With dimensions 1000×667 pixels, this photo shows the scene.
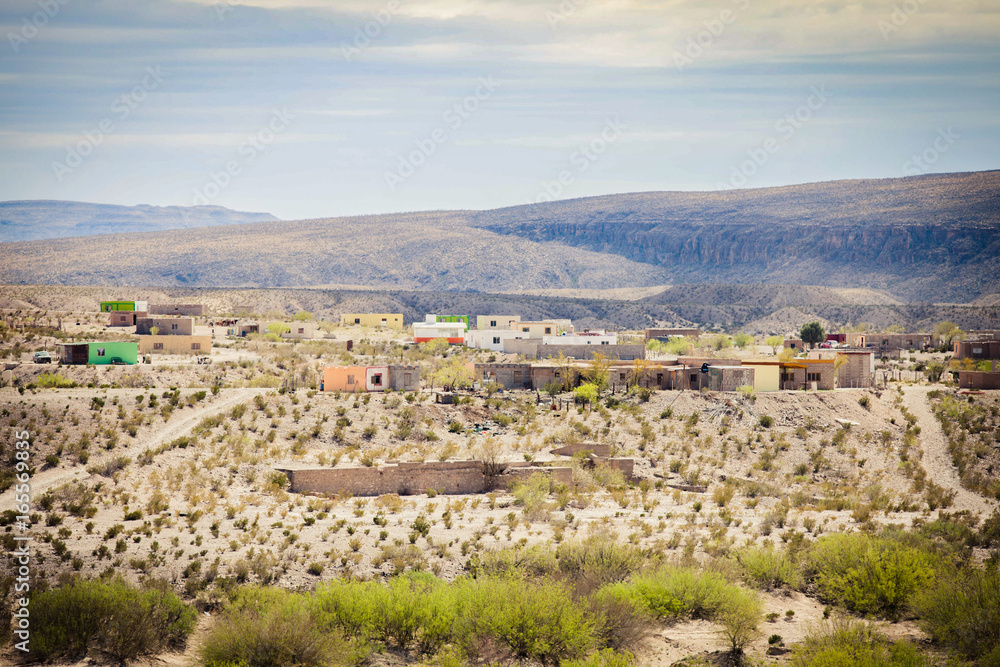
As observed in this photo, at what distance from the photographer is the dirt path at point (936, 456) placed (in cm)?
3188

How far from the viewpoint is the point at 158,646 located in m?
17.7

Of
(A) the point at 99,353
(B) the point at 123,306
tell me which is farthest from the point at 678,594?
(B) the point at 123,306

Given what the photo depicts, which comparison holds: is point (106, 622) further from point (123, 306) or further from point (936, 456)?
point (123, 306)

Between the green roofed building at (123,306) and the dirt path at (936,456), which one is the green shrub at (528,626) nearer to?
the dirt path at (936,456)

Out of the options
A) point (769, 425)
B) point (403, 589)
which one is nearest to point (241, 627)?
point (403, 589)

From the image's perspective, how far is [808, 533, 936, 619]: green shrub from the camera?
2080 cm

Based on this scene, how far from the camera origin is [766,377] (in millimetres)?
48281

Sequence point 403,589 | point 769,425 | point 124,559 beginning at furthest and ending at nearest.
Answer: point 769,425 < point 124,559 < point 403,589

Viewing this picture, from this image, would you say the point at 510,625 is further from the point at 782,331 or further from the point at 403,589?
the point at 782,331

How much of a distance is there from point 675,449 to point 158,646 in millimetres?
25285

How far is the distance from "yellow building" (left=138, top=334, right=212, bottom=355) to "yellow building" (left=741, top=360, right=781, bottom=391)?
3231cm

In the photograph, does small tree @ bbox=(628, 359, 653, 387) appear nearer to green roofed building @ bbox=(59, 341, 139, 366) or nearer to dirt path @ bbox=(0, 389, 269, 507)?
dirt path @ bbox=(0, 389, 269, 507)

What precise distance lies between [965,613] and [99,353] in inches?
1697

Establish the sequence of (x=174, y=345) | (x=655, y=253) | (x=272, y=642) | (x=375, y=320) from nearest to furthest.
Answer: (x=272, y=642)
(x=174, y=345)
(x=375, y=320)
(x=655, y=253)
